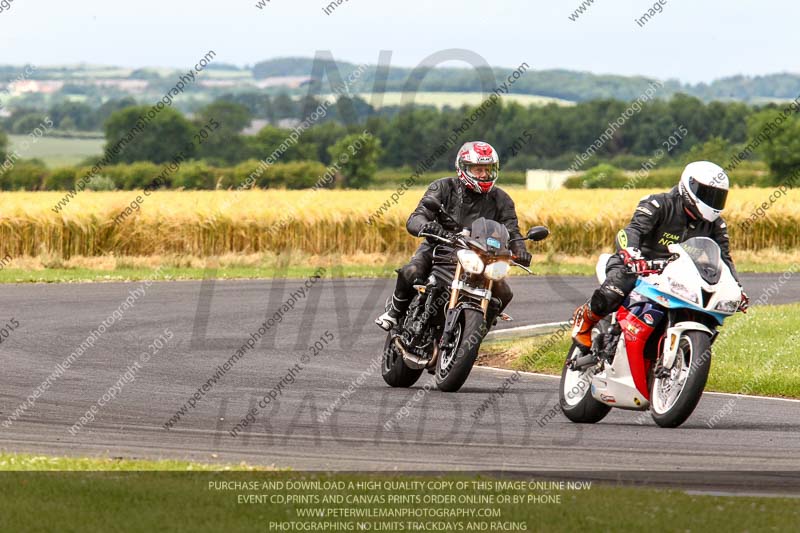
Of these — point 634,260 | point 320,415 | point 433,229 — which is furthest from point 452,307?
point 634,260

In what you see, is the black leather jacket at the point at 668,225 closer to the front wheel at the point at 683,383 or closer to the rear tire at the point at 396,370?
the front wheel at the point at 683,383

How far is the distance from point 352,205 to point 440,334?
2155cm

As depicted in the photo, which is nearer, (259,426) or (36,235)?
(259,426)

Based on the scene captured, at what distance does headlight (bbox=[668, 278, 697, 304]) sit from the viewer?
10289 mm

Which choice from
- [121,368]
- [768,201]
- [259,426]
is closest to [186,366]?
[121,368]

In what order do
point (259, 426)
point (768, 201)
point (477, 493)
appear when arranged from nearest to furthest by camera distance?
point (477, 493) < point (259, 426) < point (768, 201)

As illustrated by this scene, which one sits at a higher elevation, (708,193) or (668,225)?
(708,193)

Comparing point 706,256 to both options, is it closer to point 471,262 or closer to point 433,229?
point 471,262

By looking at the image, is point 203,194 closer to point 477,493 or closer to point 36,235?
point 36,235

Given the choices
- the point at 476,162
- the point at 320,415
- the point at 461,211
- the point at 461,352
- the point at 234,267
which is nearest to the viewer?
the point at 320,415

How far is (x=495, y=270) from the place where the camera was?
12.4 meters

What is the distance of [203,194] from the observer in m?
36.2

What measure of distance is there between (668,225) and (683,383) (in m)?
1.51

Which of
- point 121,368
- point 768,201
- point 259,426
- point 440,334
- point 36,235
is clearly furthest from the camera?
point 768,201
